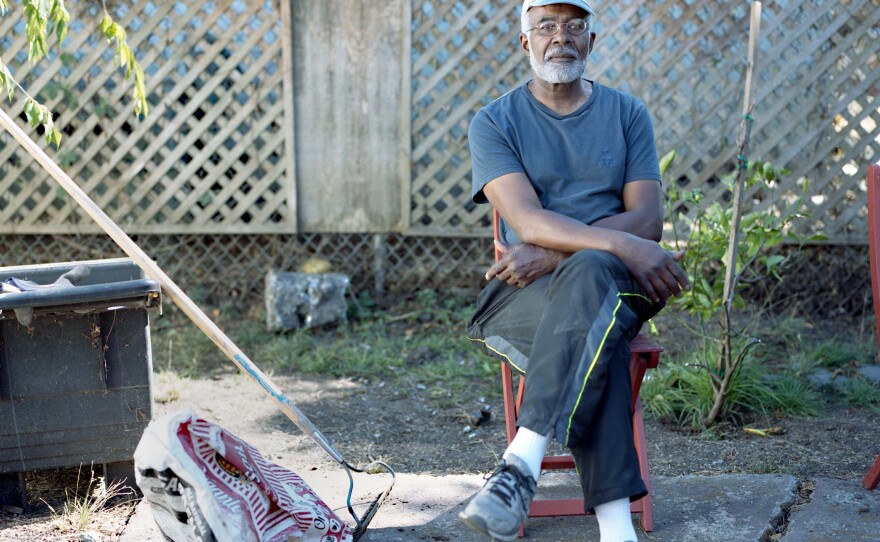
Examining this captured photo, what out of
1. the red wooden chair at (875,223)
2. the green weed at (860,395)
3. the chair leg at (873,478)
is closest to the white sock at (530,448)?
the red wooden chair at (875,223)

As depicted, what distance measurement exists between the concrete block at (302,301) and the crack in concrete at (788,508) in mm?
2907

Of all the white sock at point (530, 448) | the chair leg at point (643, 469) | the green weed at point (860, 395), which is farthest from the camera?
the green weed at point (860, 395)

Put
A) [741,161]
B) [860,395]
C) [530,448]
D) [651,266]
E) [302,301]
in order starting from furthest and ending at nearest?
[302,301] → [860,395] → [741,161] → [651,266] → [530,448]

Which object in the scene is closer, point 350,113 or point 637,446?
point 637,446

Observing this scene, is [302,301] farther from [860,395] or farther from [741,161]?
[860,395]

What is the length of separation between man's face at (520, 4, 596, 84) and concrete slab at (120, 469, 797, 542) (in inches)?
55.1

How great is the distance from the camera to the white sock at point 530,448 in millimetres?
2285

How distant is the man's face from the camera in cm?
291

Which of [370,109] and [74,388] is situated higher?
[370,109]

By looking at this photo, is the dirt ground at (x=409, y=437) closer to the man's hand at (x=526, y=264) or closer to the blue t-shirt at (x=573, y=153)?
the man's hand at (x=526, y=264)

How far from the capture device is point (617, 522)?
2.33 m

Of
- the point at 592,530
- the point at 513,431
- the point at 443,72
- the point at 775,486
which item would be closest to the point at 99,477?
the point at 513,431

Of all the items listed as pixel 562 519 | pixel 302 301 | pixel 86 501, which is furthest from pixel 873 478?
pixel 302 301

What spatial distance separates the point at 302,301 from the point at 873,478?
10.4 feet
